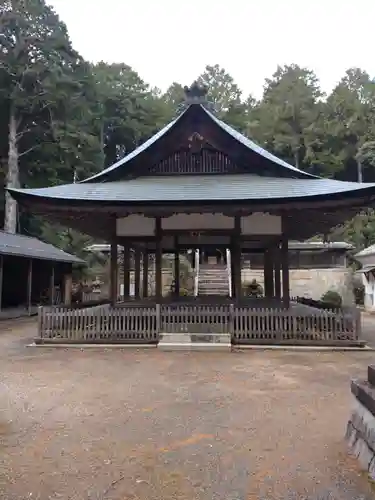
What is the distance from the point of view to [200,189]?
11000mm

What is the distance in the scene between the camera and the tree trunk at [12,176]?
25.1 meters

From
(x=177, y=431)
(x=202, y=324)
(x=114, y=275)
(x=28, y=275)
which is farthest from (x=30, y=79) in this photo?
(x=177, y=431)

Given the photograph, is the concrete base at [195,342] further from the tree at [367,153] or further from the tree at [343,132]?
the tree at [343,132]

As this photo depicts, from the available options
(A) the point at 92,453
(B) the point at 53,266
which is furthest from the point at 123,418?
(B) the point at 53,266

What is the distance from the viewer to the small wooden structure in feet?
58.4

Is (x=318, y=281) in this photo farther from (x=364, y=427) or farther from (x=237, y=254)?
(x=364, y=427)

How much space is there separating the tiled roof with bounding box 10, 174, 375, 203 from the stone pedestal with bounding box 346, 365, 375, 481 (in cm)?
621

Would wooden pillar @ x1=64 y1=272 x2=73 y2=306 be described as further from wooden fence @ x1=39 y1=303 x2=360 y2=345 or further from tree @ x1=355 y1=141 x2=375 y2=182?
tree @ x1=355 y1=141 x2=375 y2=182

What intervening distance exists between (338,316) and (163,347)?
4.23m

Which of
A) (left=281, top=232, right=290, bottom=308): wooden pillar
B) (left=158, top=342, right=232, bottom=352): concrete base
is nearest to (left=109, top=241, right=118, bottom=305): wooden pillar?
(left=158, top=342, right=232, bottom=352): concrete base

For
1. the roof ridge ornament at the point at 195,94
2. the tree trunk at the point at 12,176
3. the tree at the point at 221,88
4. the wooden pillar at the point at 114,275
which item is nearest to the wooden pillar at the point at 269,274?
the roof ridge ornament at the point at 195,94

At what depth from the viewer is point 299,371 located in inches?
295

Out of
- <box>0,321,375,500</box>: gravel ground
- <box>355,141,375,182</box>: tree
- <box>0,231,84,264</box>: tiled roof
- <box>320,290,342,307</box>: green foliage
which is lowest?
<box>0,321,375,500</box>: gravel ground

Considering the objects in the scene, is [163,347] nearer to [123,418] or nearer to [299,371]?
[299,371]
